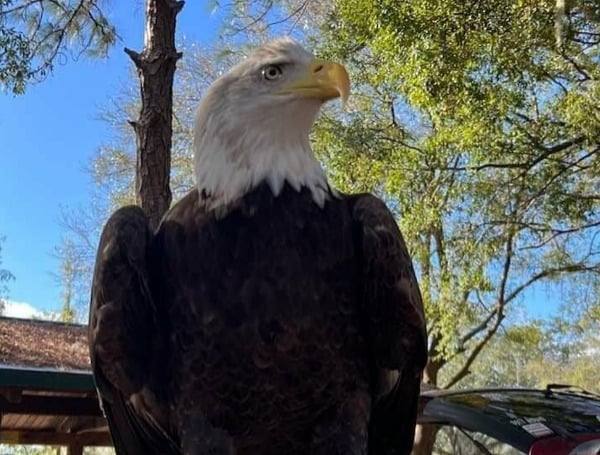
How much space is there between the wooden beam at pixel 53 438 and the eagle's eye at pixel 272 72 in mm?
7239

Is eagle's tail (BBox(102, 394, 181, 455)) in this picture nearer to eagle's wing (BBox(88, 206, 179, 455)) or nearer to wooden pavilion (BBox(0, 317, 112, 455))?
eagle's wing (BBox(88, 206, 179, 455))

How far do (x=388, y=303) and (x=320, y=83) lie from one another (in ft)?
2.75

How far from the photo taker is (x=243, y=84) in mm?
3094

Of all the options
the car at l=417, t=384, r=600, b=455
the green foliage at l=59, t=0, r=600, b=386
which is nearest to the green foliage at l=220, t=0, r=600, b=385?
the green foliage at l=59, t=0, r=600, b=386

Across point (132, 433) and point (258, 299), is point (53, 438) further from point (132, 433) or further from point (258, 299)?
point (258, 299)

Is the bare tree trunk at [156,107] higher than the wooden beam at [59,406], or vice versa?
the bare tree trunk at [156,107]

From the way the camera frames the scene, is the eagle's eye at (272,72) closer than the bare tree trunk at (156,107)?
Yes

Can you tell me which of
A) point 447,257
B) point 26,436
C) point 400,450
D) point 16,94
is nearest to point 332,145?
point 447,257

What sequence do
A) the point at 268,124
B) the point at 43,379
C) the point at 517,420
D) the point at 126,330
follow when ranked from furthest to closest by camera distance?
the point at 43,379 < the point at 517,420 < the point at 268,124 < the point at 126,330

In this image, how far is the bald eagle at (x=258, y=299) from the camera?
281cm

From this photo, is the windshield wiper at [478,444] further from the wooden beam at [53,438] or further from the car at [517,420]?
the wooden beam at [53,438]

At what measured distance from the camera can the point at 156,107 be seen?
7250 millimetres

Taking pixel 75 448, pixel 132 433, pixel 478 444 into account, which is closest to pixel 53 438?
pixel 75 448

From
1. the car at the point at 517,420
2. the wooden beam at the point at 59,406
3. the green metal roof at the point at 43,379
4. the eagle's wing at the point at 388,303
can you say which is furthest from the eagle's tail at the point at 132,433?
the wooden beam at the point at 59,406
